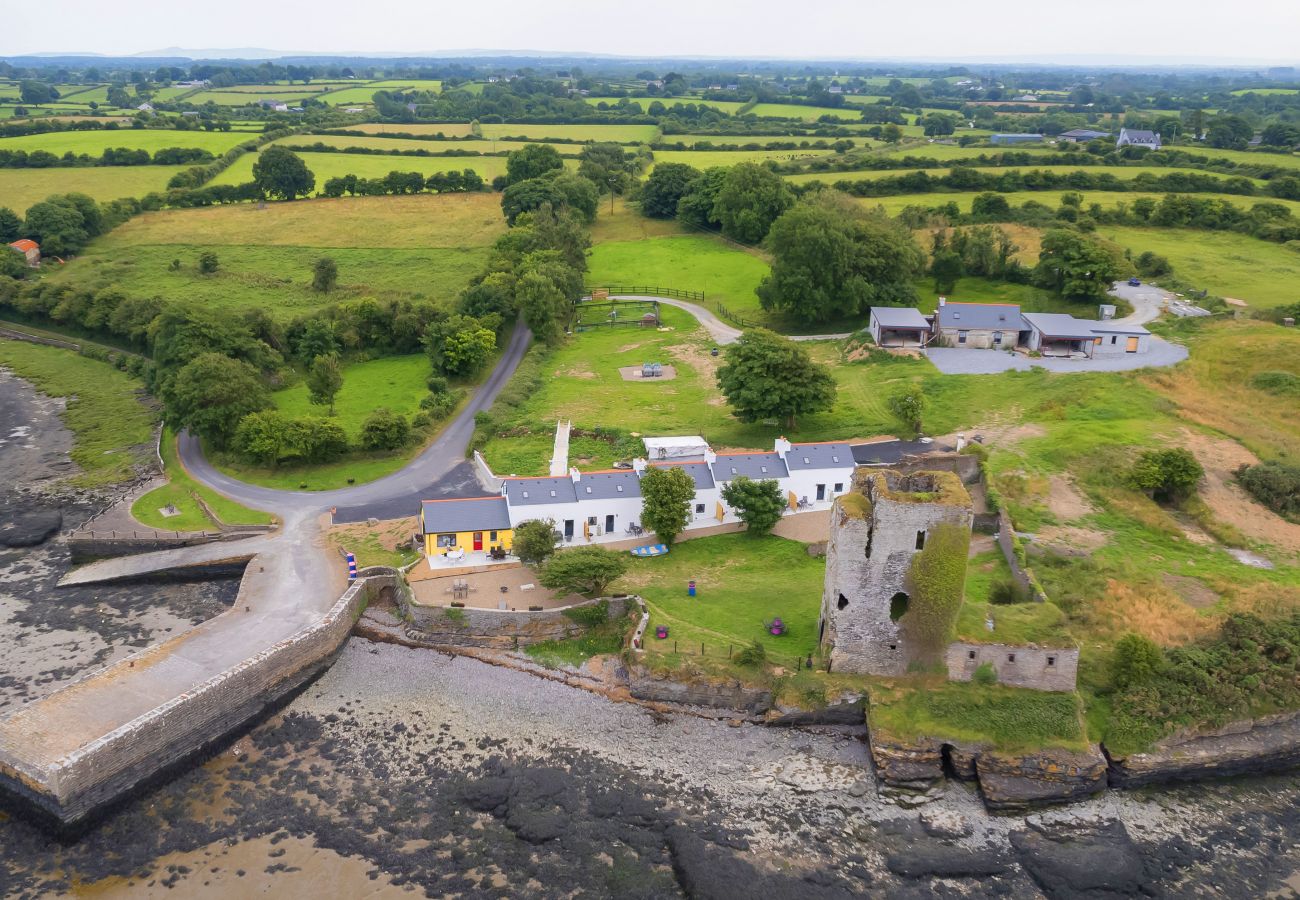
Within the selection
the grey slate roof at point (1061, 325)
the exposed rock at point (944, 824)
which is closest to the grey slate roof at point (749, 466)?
the exposed rock at point (944, 824)

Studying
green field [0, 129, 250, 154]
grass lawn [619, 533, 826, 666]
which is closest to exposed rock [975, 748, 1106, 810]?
grass lawn [619, 533, 826, 666]

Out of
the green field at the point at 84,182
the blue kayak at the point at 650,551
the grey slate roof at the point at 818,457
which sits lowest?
the blue kayak at the point at 650,551

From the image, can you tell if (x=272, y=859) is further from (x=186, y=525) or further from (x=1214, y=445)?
(x=1214, y=445)

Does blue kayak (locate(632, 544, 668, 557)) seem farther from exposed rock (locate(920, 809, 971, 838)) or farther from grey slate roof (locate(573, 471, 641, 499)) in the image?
exposed rock (locate(920, 809, 971, 838))

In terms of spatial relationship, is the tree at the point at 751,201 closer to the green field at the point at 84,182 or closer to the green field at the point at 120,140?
the green field at the point at 84,182

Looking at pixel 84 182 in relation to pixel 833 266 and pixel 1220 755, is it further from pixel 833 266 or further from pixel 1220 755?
pixel 1220 755

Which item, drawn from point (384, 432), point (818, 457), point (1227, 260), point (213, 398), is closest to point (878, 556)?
point (818, 457)

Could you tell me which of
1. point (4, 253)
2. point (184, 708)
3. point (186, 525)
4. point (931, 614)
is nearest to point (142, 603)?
point (186, 525)
